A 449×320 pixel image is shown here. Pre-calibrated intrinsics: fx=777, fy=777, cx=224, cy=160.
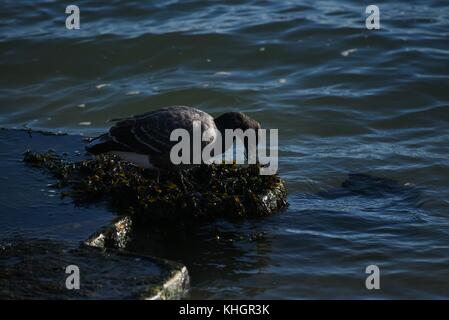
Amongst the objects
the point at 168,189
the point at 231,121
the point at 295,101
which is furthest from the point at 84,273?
the point at 295,101

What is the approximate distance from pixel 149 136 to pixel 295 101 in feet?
15.3

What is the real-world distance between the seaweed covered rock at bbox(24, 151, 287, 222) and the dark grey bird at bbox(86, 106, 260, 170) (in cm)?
18

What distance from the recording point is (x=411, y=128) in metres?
10.6

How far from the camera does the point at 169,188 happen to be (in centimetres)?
707

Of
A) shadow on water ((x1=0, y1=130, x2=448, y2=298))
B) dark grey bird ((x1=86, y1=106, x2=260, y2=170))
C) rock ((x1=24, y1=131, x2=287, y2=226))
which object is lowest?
shadow on water ((x1=0, y1=130, x2=448, y2=298))

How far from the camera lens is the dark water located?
669cm

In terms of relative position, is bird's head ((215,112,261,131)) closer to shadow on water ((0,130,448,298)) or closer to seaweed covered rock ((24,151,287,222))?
seaweed covered rock ((24,151,287,222))

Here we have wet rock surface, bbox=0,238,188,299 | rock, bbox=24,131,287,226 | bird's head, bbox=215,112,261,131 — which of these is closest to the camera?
wet rock surface, bbox=0,238,188,299

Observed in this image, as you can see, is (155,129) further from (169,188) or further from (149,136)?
(169,188)

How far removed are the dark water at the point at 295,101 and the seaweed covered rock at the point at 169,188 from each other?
0.63 feet

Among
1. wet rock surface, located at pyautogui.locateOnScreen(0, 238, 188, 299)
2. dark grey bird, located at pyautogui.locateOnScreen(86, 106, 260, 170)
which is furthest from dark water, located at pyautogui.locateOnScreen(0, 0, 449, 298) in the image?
dark grey bird, located at pyautogui.locateOnScreen(86, 106, 260, 170)

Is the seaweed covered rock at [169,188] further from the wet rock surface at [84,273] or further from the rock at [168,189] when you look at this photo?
the wet rock surface at [84,273]

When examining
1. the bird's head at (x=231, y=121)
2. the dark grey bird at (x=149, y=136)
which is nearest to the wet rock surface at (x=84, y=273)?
the dark grey bird at (x=149, y=136)
